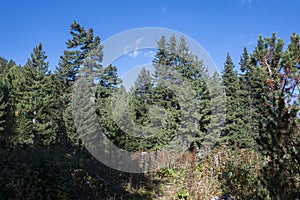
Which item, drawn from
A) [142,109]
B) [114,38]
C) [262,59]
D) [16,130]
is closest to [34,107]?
[16,130]

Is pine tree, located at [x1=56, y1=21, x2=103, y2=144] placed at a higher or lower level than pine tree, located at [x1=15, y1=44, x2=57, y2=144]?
higher

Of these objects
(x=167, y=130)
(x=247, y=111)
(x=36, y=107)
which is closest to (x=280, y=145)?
(x=167, y=130)

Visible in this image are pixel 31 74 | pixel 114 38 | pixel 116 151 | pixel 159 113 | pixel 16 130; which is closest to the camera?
pixel 114 38

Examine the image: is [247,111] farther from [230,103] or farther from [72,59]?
[72,59]

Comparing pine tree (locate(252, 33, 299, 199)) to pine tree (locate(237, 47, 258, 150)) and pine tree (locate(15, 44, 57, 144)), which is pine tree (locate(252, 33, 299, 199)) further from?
pine tree (locate(15, 44, 57, 144))

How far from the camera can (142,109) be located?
1525 centimetres

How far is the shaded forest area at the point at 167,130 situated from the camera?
301cm

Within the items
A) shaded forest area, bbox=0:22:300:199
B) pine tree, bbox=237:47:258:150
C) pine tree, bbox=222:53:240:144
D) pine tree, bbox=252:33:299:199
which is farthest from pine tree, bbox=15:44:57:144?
pine tree, bbox=252:33:299:199

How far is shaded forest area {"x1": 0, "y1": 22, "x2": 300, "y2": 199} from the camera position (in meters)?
3.01

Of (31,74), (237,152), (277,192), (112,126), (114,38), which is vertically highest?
(31,74)

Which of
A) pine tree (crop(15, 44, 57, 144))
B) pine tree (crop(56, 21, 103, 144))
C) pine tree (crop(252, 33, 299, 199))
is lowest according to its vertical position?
pine tree (crop(252, 33, 299, 199))

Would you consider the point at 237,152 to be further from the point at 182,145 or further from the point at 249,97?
the point at 249,97

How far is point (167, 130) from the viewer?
39.5ft

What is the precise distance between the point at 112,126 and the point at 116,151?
126 cm
